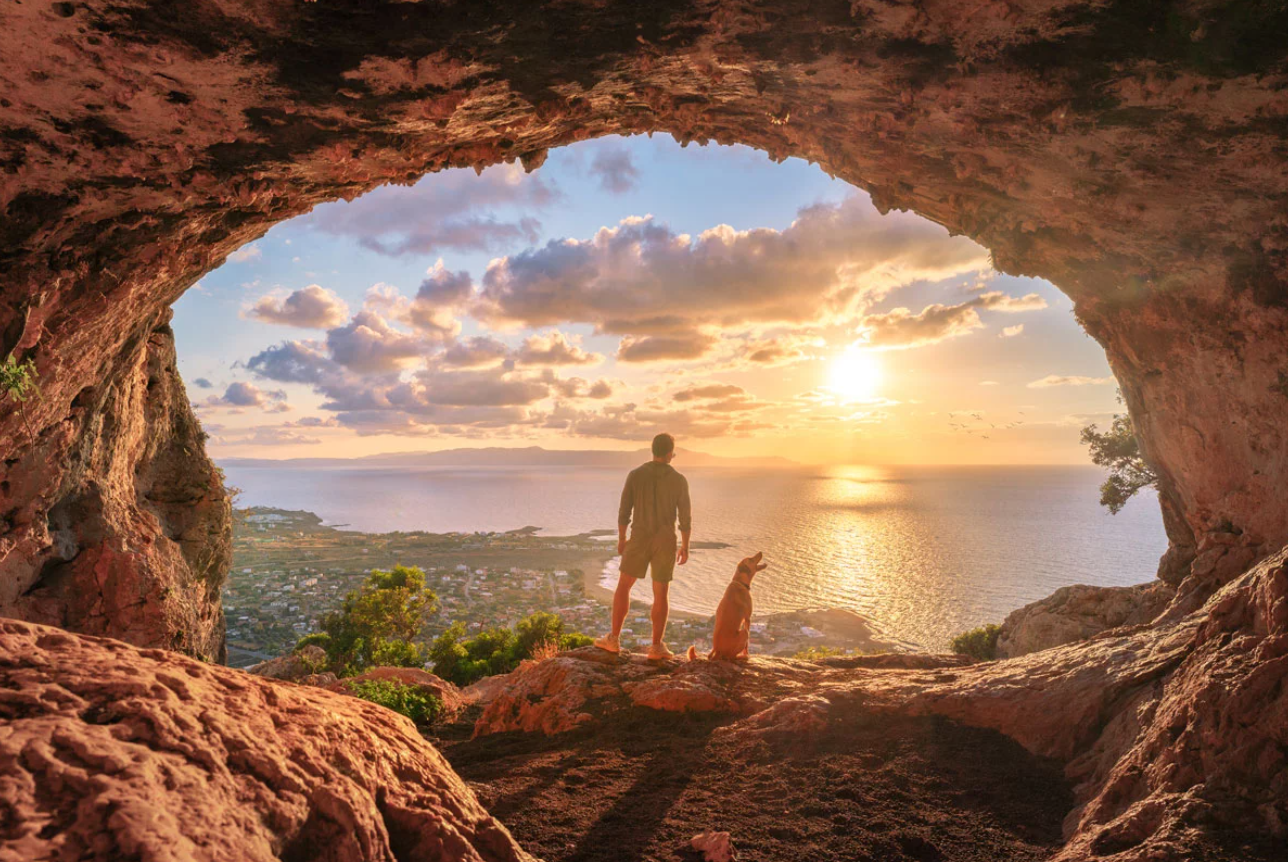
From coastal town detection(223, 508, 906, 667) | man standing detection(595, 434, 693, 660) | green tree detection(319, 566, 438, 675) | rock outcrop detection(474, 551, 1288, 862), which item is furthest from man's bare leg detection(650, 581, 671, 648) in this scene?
green tree detection(319, 566, 438, 675)

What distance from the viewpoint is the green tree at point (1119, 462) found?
1764 centimetres

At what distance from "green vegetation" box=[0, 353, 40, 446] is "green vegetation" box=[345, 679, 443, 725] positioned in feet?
15.9

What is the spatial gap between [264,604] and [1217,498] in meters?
38.1

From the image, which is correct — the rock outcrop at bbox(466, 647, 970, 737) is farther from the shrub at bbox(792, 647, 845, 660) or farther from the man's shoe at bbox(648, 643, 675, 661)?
the shrub at bbox(792, 647, 845, 660)

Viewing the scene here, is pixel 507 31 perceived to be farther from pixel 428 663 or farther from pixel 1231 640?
pixel 428 663

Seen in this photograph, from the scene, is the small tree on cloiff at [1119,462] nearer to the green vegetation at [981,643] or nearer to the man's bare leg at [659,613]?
the green vegetation at [981,643]

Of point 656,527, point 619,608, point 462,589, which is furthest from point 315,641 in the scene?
point 462,589

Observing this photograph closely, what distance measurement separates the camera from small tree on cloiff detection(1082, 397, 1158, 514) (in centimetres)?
1764

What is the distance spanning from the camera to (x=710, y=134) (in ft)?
23.6

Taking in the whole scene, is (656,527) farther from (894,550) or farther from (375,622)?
(894,550)

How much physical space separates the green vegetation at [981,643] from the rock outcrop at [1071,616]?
5.63ft

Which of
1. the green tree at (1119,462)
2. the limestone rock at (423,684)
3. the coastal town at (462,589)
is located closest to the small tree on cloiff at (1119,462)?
the green tree at (1119,462)

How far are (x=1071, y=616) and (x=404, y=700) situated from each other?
1187 centimetres

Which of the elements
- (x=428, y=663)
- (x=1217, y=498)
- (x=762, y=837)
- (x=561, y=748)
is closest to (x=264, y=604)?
(x=428, y=663)
